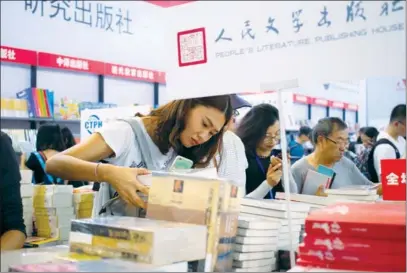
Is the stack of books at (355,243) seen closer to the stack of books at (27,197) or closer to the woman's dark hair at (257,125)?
the woman's dark hair at (257,125)

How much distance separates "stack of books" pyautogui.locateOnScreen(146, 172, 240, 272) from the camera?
1.26m

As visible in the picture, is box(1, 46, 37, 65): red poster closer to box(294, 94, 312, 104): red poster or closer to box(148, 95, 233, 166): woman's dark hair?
box(148, 95, 233, 166): woman's dark hair

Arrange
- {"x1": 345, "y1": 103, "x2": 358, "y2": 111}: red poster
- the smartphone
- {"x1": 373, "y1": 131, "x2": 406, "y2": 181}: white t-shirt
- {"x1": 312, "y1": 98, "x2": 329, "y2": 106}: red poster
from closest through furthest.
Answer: the smartphone, {"x1": 373, "y1": 131, "x2": 406, "y2": 181}: white t-shirt, {"x1": 312, "y1": 98, "x2": 329, "y2": 106}: red poster, {"x1": 345, "y1": 103, "x2": 358, "y2": 111}: red poster

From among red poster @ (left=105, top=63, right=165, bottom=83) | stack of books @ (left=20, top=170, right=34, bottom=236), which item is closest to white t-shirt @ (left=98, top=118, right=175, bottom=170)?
stack of books @ (left=20, top=170, right=34, bottom=236)

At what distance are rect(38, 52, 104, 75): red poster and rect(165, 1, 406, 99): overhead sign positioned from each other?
5131 millimetres

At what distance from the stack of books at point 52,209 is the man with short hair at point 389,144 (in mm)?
2514

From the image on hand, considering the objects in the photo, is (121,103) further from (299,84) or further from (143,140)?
(299,84)

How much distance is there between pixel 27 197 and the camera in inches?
131

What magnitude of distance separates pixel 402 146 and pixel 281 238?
345 cm

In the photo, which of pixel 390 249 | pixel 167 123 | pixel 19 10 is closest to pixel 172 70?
pixel 167 123

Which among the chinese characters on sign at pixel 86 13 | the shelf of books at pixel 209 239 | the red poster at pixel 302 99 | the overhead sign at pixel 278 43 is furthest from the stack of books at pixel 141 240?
the red poster at pixel 302 99

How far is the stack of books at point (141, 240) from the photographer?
3.87 feet

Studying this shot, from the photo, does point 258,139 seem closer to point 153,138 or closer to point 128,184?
point 153,138

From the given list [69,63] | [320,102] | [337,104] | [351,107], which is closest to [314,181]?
[69,63]
